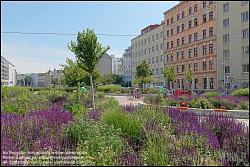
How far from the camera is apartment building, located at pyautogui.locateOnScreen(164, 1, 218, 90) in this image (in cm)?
5116

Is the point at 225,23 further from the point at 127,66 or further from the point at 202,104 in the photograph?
the point at 127,66

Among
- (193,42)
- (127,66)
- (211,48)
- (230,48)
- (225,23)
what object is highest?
(225,23)

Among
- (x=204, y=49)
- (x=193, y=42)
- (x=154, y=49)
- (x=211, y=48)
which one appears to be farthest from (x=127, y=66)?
(x=211, y=48)

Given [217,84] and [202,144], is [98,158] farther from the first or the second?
[217,84]

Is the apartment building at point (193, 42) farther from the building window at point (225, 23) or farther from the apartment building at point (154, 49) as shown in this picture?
the apartment building at point (154, 49)

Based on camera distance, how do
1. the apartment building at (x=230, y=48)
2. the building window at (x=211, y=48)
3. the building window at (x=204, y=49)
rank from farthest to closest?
the building window at (x=204, y=49), the building window at (x=211, y=48), the apartment building at (x=230, y=48)

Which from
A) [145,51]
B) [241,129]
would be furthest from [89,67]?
[145,51]

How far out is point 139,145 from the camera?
505 cm

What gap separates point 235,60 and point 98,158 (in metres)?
44.1

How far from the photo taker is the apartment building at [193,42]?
168ft

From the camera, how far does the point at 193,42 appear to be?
57531mm

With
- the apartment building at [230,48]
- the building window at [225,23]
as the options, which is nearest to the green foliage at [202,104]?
the apartment building at [230,48]

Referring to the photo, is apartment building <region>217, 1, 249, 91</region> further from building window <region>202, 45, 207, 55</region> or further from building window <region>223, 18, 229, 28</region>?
building window <region>202, 45, 207, 55</region>

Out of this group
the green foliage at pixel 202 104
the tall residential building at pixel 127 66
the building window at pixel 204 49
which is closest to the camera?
the green foliage at pixel 202 104
